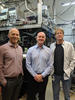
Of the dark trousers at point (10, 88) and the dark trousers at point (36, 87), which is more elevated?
the dark trousers at point (10, 88)

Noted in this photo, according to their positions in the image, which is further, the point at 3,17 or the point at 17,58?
the point at 3,17

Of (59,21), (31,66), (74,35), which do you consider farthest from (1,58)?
(59,21)

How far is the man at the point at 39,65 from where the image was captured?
5.85 feet

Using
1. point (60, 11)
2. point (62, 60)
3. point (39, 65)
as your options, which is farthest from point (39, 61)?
point (60, 11)

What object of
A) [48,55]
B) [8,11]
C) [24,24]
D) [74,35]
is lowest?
[74,35]

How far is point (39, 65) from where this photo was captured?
1.78 meters

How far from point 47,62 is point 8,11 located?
2853mm

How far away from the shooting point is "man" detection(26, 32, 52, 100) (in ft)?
5.85

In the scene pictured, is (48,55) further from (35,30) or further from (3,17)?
(3,17)

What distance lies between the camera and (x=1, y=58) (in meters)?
1.52

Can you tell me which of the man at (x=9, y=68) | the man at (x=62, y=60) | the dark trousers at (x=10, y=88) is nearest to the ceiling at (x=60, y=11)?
the man at (x=62, y=60)

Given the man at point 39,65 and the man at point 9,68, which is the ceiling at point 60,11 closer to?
the man at point 39,65

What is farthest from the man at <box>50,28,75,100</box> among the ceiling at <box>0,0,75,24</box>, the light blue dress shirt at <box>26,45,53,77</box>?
the ceiling at <box>0,0,75,24</box>

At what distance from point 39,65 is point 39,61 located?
60 mm
